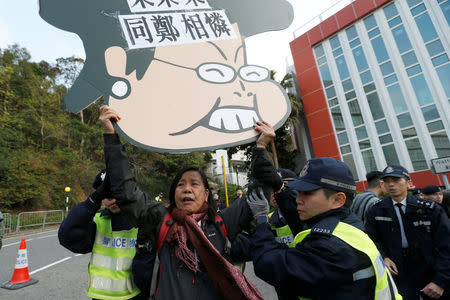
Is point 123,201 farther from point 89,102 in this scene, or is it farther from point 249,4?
point 249,4

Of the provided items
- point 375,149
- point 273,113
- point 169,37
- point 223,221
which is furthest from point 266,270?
point 375,149

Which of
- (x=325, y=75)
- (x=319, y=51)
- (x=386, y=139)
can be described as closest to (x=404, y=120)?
(x=386, y=139)

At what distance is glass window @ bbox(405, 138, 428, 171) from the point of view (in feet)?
44.3

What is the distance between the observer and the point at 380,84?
1499 centimetres

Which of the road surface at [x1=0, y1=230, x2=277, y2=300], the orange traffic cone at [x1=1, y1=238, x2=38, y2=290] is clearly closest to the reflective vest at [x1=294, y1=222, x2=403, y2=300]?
the road surface at [x1=0, y1=230, x2=277, y2=300]

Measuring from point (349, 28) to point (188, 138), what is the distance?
1899 cm

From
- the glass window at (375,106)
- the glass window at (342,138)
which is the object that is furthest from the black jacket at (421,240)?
the glass window at (342,138)

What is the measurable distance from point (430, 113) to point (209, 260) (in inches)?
668

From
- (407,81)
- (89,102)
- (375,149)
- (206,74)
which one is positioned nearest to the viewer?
(89,102)

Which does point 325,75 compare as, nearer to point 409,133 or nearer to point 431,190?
point 409,133

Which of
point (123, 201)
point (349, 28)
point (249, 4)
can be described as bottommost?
point (123, 201)

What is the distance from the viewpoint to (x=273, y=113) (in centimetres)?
173

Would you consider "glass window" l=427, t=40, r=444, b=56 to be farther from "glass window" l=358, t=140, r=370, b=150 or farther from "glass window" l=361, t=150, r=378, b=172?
"glass window" l=361, t=150, r=378, b=172

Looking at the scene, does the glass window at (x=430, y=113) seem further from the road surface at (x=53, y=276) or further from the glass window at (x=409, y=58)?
the road surface at (x=53, y=276)
